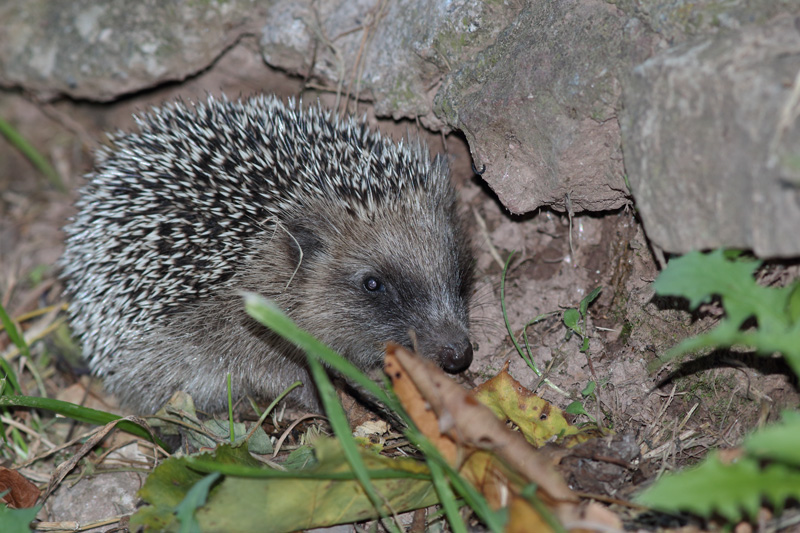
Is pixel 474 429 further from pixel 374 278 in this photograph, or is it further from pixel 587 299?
pixel 374 278

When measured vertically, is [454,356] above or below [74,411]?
above

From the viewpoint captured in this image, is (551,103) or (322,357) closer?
(322,357)

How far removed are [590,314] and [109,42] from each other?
4463mm

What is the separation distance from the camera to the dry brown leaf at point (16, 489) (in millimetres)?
3604

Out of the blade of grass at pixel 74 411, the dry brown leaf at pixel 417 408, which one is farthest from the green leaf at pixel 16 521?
the dry brown leaf at pixel 417 408

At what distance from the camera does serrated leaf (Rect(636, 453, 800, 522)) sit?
194 cm

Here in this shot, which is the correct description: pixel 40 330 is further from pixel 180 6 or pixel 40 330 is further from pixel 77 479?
pixel 180 6

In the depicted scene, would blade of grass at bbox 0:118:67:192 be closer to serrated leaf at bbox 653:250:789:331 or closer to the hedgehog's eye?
the hedgehog's eye

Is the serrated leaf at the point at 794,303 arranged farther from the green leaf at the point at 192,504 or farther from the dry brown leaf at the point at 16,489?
the dry brown leaf at the point at 16,489

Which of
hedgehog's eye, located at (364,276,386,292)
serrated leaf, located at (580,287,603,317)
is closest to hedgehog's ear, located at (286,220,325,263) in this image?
hedgehog's eye, located at (364,276,386,292)

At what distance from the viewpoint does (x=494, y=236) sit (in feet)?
14.9

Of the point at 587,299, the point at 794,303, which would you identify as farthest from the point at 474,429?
the point at 587,299

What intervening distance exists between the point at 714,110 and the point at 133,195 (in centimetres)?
335

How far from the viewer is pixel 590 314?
12.7ft
